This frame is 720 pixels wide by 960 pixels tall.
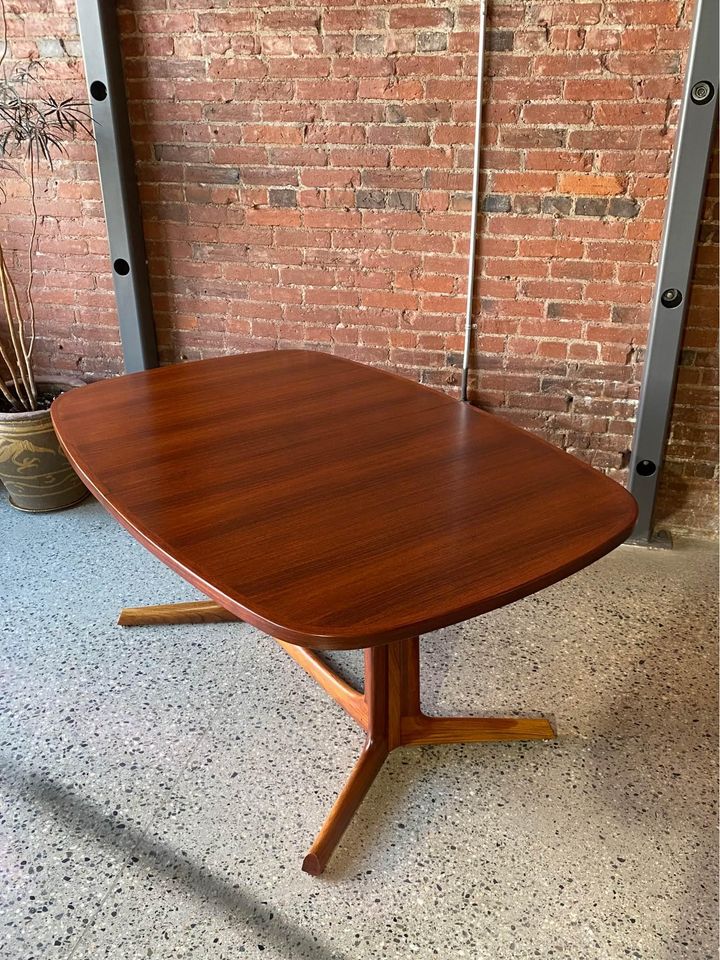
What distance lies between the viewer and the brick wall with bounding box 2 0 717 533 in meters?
2.21

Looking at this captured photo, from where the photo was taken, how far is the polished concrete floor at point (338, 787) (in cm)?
142

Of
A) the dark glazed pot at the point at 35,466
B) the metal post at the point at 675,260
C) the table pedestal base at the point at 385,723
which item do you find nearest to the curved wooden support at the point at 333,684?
the table pedestal base at the point at 385,723

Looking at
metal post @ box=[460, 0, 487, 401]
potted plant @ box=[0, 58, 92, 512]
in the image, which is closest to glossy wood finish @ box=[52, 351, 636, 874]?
metal post @ box=[460, 0, 487, 401]

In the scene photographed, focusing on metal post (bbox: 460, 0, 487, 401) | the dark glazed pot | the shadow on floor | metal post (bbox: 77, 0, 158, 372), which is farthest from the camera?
the dark glazed pot

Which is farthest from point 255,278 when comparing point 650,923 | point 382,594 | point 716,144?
point 650,923

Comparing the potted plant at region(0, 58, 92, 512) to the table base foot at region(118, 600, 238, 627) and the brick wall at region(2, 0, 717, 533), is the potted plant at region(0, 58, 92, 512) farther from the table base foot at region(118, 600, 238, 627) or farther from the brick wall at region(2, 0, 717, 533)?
the table base foot at region(118, 600, 238, 627)

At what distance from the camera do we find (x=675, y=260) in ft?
7.38

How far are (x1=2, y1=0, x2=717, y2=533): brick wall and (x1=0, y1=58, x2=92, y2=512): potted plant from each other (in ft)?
0.32

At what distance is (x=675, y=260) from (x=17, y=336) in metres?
2.47

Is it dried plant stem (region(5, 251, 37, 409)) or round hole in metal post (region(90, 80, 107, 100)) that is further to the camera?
dried plant stem (region(5, 251, 37, 409))

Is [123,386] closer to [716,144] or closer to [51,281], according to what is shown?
[51,281]

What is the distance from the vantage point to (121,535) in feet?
8.95

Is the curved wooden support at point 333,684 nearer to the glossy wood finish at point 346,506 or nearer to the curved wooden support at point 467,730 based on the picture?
the glossy wood finish at point 346,506

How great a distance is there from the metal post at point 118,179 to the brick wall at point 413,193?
0.18 feet
